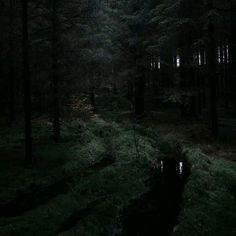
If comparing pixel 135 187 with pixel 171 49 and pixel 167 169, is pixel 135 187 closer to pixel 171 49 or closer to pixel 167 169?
pixel 167 169

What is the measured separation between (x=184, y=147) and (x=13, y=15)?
18.3m

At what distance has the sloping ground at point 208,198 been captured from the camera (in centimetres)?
1173

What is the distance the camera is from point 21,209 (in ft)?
45.7

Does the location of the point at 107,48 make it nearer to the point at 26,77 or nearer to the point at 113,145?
the point at 113,145

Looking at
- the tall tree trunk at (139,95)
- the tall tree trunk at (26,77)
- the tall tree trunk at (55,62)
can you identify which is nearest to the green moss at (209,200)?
the tall tree trunk at (26,77)

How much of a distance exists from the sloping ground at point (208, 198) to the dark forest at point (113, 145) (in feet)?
0.13

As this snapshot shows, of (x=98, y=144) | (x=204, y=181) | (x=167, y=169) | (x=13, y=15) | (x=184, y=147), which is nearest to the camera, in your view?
(x=204, y=181)

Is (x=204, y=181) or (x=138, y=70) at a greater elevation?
(x=138, y=70)

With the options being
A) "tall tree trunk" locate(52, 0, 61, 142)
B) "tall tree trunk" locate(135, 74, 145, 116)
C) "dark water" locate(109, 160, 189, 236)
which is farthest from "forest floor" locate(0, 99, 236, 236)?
"tall tree trunk" locate(135, 74, 145, 116)

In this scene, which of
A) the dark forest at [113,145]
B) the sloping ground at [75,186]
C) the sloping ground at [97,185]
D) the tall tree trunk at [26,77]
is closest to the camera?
the sloping ground at [97,185]

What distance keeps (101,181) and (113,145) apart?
8220 millimetres

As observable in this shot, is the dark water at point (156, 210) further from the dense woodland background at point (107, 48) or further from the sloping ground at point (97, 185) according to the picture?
the dense woodland background at point (107, 48)

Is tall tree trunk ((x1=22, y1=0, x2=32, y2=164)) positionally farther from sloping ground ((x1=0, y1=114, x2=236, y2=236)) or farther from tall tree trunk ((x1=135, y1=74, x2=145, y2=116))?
tall tree trunk ((x1=135, y1=74, x2=145, y2=116))

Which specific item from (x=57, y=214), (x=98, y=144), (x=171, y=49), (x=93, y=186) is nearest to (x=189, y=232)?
(x=57, y=214)
